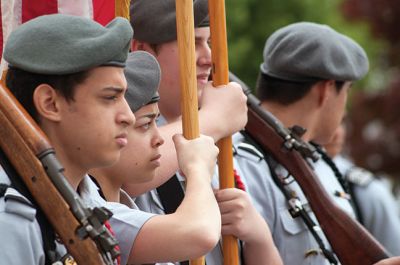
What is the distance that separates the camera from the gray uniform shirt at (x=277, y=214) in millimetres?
6309

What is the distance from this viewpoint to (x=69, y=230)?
3945 millimetres

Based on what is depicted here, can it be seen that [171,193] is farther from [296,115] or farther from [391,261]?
[296,115]

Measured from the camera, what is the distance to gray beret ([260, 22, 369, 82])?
6969 millimetres

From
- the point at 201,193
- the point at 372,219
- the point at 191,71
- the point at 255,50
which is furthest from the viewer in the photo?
the point at 255,50

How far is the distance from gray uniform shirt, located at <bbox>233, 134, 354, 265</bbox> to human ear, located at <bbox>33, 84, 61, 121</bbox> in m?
2.25

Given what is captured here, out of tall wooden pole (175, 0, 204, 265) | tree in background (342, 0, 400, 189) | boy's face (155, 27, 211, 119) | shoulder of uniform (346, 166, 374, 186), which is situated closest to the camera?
tall wooden pole (175, 0, 204, 265)

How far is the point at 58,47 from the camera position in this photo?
413 cm

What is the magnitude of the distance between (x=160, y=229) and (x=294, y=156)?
224 cm

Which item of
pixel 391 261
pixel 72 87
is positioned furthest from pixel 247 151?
pixel 72 87

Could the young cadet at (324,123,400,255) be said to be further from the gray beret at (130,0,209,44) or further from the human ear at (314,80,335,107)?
the gray beret at (130,0,209,44)

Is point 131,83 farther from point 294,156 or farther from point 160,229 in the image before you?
point 294,156

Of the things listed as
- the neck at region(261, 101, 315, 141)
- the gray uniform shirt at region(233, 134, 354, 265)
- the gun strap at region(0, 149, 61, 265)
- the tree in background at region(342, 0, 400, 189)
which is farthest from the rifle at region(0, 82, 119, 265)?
the tree in background at region(342, 0, 400, 189)

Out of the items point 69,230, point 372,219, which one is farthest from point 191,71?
point 372,219

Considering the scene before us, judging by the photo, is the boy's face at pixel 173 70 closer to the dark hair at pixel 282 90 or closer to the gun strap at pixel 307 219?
the gun strap at pixel 307 219
